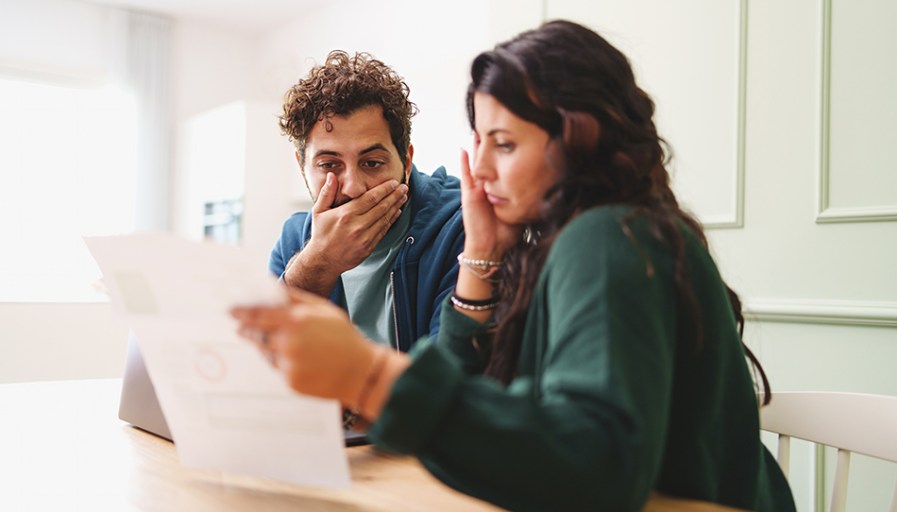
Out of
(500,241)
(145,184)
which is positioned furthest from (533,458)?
(145,184)

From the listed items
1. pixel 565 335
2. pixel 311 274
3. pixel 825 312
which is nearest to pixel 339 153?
pixel 311 274

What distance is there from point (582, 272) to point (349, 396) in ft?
0.75

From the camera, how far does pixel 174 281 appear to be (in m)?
0.64

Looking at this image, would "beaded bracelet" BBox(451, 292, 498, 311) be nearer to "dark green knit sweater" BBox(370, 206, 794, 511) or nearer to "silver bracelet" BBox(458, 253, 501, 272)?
"silver bracelet" BBox(458, 253, 501, 272)

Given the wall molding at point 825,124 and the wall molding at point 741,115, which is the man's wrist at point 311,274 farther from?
the wall molding at point 825,124

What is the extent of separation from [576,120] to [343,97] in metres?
0.77

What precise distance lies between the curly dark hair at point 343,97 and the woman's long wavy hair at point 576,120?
0.66 metres

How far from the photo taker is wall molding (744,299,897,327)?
5.21ft

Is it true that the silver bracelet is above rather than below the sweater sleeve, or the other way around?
above

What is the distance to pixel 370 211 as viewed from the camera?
1446 millimetres

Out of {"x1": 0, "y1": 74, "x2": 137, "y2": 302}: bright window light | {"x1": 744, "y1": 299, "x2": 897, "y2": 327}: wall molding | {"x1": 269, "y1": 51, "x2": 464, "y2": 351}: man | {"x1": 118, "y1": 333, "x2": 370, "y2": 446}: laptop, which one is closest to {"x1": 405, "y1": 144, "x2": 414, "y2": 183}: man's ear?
{"x1": 269, "y1": 51, "x2": 464, "y2": 351}: man

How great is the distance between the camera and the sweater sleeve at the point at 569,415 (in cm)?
56

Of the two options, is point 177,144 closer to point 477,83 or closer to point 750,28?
point 750,28

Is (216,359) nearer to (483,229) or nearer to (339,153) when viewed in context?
(483,229)
